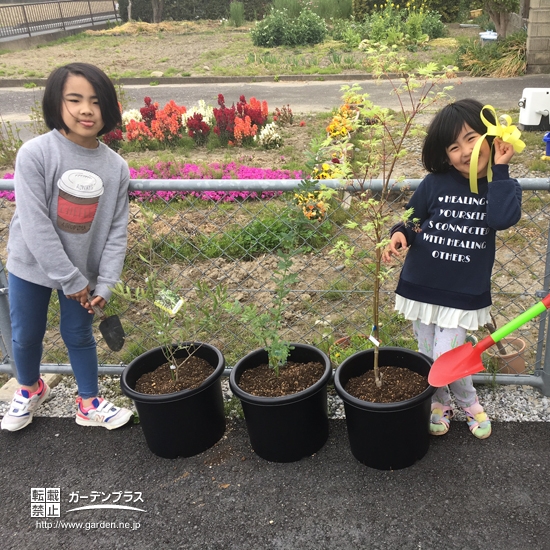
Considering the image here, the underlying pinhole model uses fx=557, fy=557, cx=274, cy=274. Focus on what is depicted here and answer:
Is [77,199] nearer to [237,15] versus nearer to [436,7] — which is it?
[436,7]

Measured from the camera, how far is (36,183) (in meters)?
2.20

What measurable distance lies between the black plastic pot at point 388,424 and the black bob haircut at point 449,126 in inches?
33.7

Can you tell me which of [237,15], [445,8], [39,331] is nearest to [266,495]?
[39,331]

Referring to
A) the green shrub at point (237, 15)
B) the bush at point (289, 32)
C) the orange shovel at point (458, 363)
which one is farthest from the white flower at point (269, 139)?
the green shrub at point (237, 15)

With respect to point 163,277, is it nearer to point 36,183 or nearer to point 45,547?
point 36,183

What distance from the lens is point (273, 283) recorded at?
3.97 m

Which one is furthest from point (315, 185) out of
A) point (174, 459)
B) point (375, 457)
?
point (174, 459)

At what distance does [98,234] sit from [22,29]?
999 inches

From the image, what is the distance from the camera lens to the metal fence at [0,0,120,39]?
2342 cm

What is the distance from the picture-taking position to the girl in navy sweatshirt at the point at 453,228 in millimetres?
2020

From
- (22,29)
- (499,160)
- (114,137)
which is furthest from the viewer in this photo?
(22,29)

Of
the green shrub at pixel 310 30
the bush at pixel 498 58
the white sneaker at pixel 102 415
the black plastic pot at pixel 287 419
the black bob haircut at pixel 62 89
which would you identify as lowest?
the white sneaker at pixel 102 415

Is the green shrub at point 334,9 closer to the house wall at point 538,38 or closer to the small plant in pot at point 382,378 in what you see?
the house wall at point 538,38

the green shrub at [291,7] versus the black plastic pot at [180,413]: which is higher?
the green shrub at [291,7]
